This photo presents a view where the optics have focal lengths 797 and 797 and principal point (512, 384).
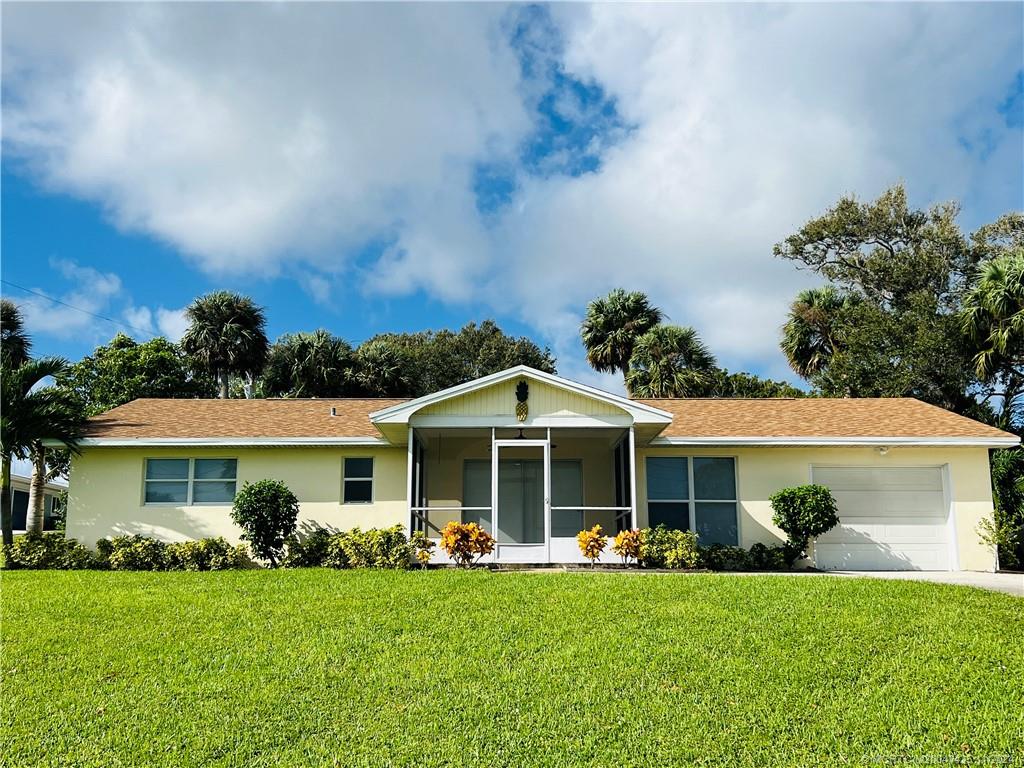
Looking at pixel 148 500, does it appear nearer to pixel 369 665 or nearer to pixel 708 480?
pixel 369 665

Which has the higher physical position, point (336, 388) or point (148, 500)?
point (336, 388)

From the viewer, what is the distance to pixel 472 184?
64.5 feet

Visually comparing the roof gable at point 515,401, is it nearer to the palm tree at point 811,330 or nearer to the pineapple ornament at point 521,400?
the pineapple ornament at point 521,400

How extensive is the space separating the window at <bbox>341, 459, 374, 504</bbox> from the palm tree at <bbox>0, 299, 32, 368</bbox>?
14.9 meters

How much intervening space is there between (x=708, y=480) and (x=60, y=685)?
12.8m

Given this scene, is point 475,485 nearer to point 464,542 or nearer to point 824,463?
point 464,542

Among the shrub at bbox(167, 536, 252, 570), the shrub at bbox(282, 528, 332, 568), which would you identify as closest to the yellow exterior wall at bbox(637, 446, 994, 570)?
the shrub at bbox(282, 528, 332, 568)

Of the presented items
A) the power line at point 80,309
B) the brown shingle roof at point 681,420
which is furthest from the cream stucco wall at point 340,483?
the power line at point 80,309

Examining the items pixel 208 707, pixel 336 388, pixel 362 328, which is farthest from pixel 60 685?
pixel 362 328

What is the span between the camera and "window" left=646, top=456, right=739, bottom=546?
55.2 ft

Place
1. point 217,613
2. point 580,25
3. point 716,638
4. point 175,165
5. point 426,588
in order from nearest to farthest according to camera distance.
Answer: point 716,638 → point 217,613 → point 426,588 → point 580,25 → point 175,165

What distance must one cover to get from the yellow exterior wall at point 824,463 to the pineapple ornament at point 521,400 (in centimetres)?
304

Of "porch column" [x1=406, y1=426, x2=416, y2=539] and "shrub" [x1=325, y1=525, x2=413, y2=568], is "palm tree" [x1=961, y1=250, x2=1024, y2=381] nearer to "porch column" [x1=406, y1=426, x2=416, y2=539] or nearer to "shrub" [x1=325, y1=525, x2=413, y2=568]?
"porch column" [x1=406, y1=426, x2=416, y2=539]

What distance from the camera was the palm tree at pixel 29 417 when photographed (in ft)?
51.5
